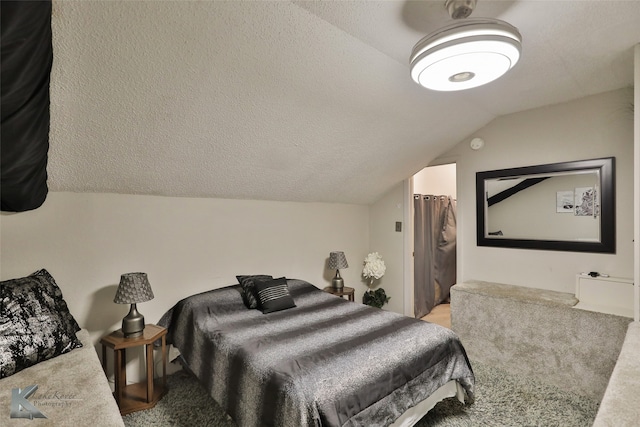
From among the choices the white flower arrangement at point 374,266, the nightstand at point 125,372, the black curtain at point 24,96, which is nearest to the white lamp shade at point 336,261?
the white flower arrangement at point 374,266

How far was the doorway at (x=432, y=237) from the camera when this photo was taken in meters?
4.17

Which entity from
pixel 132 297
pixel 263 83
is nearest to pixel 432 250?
pixel 263 83

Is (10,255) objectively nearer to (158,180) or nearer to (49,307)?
(49,307)

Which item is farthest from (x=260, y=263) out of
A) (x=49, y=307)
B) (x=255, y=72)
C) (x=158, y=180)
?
(x=255, y=72)

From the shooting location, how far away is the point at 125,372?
2334 millimetres

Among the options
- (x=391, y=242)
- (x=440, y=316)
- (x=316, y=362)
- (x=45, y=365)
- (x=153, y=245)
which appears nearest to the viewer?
(x=45, y=365)

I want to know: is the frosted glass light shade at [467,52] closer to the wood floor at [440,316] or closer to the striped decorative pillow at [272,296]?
the striped decorative pillow at [272,296]

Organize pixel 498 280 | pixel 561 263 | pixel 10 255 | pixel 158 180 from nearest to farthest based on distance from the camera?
pixel 10 255, pixel 158 180, pixel 561 263, pixel 498 280

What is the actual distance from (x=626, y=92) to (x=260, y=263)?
11.8 feet

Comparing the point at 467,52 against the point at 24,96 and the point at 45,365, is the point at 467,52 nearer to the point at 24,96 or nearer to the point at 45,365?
the point at 24,96

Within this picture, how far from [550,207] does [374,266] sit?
2.00m

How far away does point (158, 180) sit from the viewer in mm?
Result: 2477

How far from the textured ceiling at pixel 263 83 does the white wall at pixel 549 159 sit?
0.17 metres

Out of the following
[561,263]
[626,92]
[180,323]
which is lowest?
[180,323]
